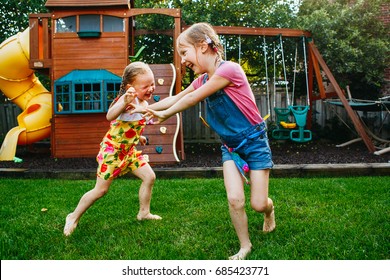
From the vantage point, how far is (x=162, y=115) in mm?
2314

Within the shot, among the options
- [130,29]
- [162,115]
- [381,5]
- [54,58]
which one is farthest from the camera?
[381,5]

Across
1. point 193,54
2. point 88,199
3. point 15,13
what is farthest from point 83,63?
point 193,54

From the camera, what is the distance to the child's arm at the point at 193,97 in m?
2.32

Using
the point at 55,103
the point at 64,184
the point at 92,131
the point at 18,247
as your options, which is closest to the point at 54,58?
the point at 55,103

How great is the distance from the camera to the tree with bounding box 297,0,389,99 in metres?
8.49

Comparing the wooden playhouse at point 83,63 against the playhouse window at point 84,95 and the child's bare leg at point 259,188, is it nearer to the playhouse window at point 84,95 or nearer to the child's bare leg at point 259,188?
the playhouse window at point 84,95

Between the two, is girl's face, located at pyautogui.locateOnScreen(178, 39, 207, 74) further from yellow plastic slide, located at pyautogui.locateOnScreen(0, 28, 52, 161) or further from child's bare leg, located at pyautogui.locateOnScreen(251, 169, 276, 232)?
yellow plastic slide, located at pyautogui.locateOnScreen(0, 28, 52, 161)

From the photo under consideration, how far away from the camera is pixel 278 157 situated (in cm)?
682

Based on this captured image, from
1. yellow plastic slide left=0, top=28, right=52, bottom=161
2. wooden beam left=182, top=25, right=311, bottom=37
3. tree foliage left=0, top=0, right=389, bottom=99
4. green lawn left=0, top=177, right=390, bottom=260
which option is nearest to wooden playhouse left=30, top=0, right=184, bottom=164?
yellow plastic slide left=0, top=28, right=52, bottom=161

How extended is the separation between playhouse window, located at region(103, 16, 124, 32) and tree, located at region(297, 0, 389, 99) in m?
3.94

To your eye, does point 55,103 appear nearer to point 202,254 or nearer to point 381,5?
point 202,254

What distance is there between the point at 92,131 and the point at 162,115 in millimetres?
5339

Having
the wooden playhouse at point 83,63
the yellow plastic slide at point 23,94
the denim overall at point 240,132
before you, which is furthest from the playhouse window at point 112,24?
the denim overall at point 240,132

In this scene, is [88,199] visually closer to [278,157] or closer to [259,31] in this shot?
[278,157]
